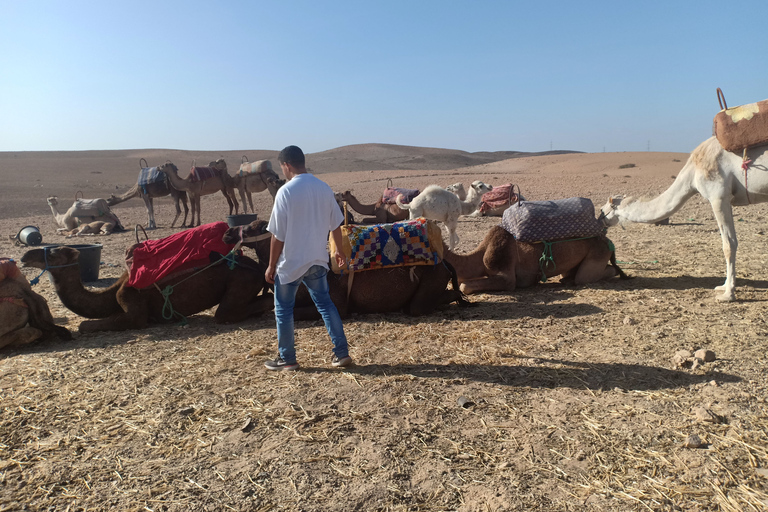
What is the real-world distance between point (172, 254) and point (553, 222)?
488 centimetres

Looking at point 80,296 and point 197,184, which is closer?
point 80,296

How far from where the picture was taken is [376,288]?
6.41 m

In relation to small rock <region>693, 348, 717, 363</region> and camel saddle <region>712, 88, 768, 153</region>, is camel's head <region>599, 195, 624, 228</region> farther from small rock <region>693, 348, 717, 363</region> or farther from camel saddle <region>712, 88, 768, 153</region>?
small rock <region>693, 348, 717, 363</region>

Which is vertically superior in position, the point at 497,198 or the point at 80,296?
the point at 497,198

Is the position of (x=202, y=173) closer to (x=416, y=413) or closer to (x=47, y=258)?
(x=47, y=258)

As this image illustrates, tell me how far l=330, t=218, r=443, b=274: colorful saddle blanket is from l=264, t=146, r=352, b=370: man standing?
146cm

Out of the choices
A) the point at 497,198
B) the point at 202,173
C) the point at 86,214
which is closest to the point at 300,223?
the point at 497,198

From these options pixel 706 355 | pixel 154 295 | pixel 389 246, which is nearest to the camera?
pixel 706 355

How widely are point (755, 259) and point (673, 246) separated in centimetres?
160

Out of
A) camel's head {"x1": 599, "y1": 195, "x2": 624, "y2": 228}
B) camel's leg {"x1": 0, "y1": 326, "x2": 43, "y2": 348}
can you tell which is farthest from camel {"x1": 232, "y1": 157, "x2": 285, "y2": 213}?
camel's leg {"x1": 0, "y1": 326, "x2": 43, "y2": 348}

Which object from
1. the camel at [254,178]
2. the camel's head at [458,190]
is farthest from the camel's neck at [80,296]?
the camel at [254,178]

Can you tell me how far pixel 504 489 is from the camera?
304 cm

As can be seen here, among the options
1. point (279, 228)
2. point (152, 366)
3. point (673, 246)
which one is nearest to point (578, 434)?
point (279, 228)

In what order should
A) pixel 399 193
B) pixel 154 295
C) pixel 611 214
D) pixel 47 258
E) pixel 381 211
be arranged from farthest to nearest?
pixel 381 211, pixel 399 193, pixel 611 214, pixel 154 295, pixel 47 258
